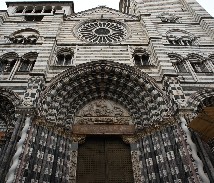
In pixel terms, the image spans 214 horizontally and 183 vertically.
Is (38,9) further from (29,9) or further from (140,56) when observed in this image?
(140,56)

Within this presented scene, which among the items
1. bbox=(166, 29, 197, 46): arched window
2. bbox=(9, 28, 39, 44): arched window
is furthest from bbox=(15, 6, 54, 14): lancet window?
bbox=(166, 29, 197, 46): arched window

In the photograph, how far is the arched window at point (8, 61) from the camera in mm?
12266

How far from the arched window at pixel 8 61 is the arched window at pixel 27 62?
37 centimetres

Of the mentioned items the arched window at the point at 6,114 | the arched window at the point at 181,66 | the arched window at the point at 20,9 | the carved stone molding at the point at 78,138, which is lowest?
the carved stone molding at the point at 78,138

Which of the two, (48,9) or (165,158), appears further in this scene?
(48,9)

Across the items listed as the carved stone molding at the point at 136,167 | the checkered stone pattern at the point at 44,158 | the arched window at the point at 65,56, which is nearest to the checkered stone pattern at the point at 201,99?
the carved stone molding at the point at 136,167

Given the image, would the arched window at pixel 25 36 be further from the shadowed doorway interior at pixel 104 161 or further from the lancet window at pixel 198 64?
the lancet window at pixel 198 64

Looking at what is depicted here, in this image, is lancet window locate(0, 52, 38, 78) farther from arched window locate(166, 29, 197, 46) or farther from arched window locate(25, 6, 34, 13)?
arched window locate(166, 29, 197, 46)

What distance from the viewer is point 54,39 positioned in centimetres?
1368

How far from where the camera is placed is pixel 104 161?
9.74m

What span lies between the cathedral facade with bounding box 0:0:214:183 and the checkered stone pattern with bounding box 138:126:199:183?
0.03 m

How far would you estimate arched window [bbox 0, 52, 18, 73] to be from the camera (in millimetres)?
12266

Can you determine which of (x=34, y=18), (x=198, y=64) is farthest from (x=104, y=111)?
(x=34, y=18)

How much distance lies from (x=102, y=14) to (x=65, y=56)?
545 cm
